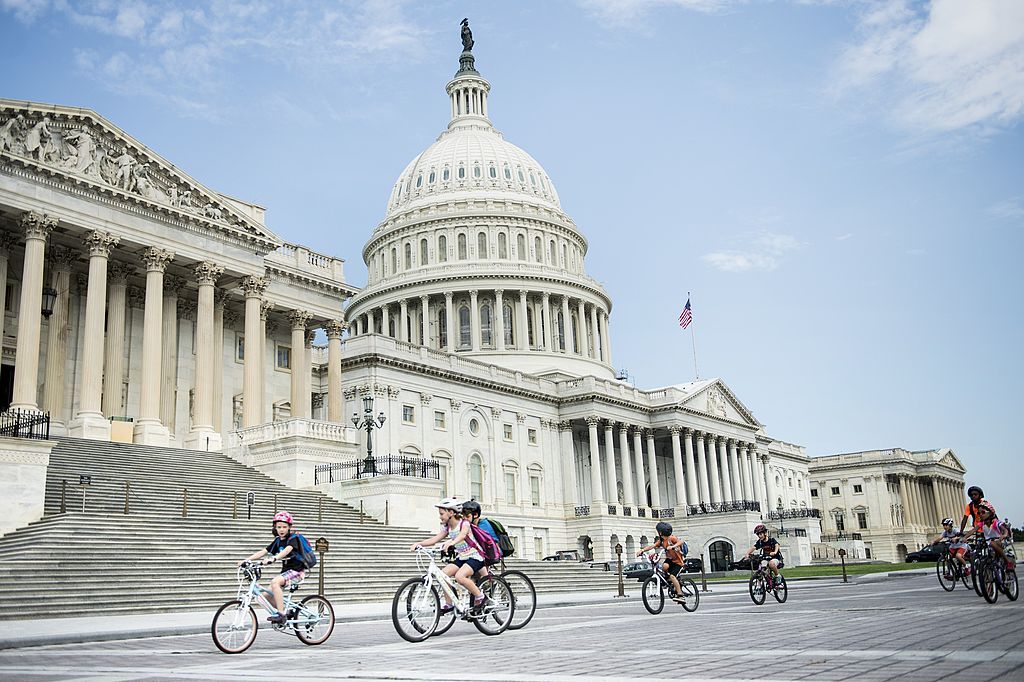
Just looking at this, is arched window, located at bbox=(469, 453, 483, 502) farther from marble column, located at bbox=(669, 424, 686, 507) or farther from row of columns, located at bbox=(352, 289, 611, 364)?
row of columns, located at bbox=(352, 289, 611, 364)

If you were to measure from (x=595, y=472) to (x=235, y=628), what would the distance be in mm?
67668

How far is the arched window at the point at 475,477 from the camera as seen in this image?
7312cm

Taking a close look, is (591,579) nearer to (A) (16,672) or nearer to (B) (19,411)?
(B) (19,411)

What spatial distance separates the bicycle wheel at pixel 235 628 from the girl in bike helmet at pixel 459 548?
250 cm

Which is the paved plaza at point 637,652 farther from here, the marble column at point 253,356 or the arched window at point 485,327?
the arched window at point 485,327

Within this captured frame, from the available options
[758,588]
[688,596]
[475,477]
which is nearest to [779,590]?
[758,588]

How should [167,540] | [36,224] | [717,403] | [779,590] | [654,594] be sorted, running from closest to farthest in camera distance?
[654,594] < [779,590] < [167,540] < [36,224] < [717,403]

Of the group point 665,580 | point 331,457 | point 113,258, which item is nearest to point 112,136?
point 113,258

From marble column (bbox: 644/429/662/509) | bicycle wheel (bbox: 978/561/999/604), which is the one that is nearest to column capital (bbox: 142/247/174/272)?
bicycle wheel (bbox: 978/561/999/604)

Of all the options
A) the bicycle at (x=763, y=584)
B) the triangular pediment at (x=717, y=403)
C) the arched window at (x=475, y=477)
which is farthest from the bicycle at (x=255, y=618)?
the triangular pediment at (x=717, y=403)

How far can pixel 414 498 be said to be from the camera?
42.3 m

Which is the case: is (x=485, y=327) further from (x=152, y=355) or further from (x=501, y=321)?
(x=152, y=355)

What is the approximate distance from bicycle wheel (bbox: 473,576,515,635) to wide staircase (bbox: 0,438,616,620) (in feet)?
42.7

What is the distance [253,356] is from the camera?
48.4 meters
